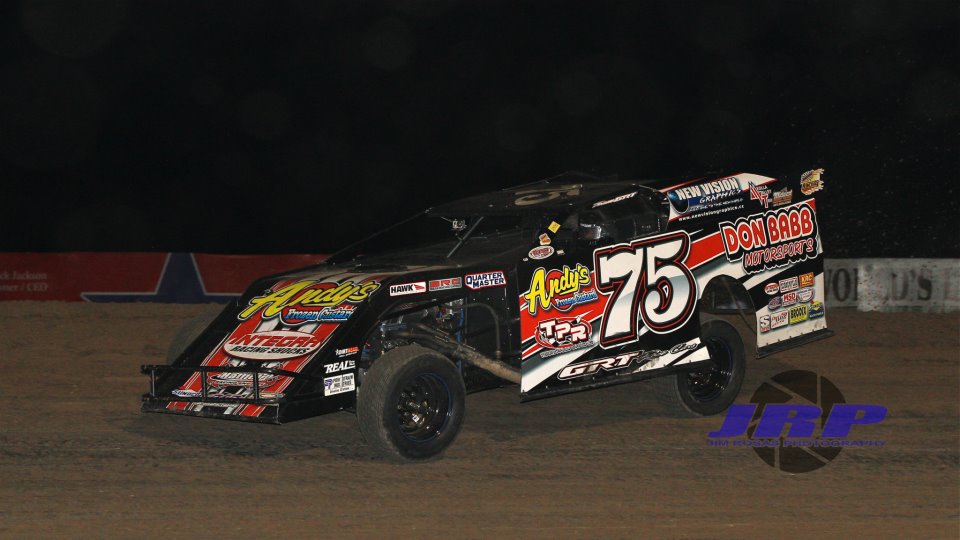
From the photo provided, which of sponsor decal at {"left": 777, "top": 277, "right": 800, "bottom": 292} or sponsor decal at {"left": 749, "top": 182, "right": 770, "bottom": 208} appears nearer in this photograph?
sponsor decal at {"left": 749, "top": 182, "right": 770, "bottom": 208}

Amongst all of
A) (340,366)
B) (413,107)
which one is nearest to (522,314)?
(340,366)

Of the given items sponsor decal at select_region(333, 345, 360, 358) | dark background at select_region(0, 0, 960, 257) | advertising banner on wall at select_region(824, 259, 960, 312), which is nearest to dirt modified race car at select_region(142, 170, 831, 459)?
sponsor decal at select_region(333, 345, 360, 358)

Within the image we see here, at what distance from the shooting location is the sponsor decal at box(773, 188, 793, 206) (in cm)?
857

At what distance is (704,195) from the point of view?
8133 millimetres

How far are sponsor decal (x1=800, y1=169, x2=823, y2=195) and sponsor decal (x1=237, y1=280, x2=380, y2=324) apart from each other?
12.5 feet

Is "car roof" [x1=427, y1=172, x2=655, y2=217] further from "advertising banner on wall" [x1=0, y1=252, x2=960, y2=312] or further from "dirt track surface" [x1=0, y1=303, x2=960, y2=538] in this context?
"advertising banner on wall" [x1=0, y1=252, x2=960, y2=312]

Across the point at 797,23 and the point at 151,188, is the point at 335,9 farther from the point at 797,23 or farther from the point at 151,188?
the point at 797,23

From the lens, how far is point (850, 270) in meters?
14.4

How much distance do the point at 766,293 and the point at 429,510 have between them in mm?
3871

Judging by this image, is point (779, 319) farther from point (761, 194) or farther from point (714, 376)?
point (761, 194)

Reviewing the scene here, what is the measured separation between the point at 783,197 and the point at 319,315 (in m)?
3.95

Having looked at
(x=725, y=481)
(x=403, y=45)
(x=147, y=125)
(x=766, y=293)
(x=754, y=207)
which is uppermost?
(x=403, y=45)

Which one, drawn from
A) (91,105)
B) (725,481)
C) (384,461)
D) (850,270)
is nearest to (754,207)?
(725,481)

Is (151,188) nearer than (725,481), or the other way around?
(725,481)
